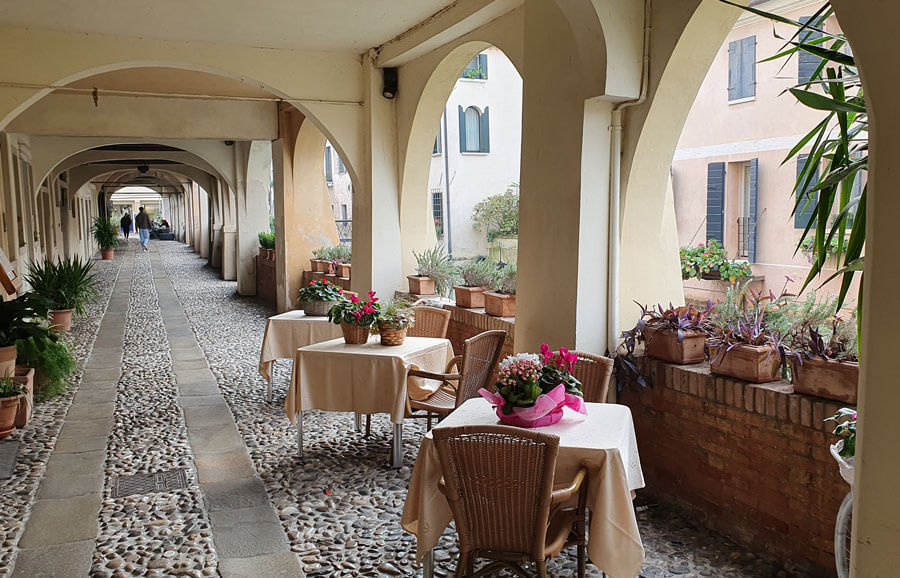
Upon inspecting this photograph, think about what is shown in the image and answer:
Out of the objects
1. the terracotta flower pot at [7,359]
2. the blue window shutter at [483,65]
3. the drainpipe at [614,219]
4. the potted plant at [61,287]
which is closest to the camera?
the drainpipe at [614,219]

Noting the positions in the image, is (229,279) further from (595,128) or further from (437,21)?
(595,128)

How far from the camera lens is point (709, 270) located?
28.7 ft

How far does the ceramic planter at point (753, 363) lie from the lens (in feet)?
11.0

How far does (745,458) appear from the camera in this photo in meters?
3.38

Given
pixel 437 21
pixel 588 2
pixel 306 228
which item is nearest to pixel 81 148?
pixel 306 228

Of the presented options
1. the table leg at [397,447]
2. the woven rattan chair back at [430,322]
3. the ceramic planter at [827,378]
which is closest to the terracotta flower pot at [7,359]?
the woven rattan chair back at [430,322]

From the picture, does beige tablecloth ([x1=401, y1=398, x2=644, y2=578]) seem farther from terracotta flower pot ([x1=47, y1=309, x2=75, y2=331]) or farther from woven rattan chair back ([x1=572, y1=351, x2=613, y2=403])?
terracotta flower pot ([x1=47, y1=309, x2=75, y2=331])

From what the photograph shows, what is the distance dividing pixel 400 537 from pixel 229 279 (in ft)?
45.1

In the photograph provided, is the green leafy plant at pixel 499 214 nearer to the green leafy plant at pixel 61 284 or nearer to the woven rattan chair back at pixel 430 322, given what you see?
the green leafy plant at pixel 61 284

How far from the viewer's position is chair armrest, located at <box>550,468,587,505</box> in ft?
8.41

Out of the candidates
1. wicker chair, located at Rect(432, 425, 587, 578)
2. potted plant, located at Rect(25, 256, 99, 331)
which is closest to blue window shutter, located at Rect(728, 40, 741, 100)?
wicker chair, located at Rect(432, 425, 587, 578)

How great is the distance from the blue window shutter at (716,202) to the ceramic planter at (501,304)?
5598 millimetres

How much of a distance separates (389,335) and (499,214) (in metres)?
13.1

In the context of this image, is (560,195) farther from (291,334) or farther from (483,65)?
(483,65)
